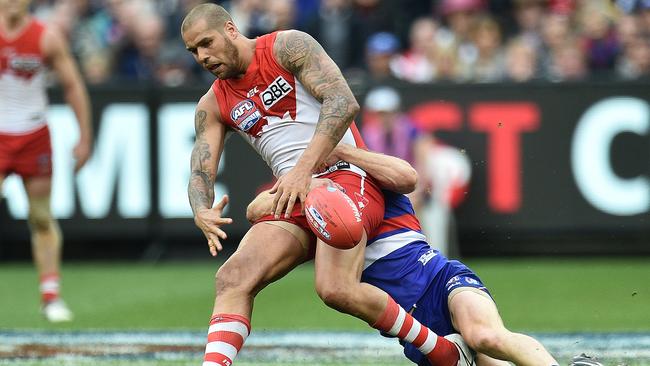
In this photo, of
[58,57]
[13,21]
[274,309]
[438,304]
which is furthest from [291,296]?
[438,304]

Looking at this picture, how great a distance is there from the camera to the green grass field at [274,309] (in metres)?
8.00

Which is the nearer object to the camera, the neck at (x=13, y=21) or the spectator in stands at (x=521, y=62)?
the neck at (x=13, y=21)

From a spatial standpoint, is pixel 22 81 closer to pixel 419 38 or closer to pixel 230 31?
pixel 230 31

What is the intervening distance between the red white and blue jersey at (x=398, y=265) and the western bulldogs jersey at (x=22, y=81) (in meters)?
4.60

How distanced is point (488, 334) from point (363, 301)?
2.07ft

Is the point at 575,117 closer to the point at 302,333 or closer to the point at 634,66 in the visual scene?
the point at 634,66

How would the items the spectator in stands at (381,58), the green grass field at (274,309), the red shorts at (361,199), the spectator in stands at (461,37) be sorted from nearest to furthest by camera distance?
the red shorts at (361,199)
the green grass field at (274,309)
the spectator in stands at (381,58)
the spectator in stands at (461,37)

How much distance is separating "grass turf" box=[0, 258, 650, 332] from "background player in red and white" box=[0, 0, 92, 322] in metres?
0.69

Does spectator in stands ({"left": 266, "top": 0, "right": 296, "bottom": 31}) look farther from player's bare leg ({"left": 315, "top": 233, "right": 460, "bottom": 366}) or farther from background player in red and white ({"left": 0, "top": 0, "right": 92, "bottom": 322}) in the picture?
player's bare leg ({"left": 315, "top": 233, "right": 460, "bottom": 366})

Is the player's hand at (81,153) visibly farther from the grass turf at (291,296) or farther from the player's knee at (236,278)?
the player's knee at (236,278)

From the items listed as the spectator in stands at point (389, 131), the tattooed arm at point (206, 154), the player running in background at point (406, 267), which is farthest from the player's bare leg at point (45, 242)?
the player running in background at point (406, 267)

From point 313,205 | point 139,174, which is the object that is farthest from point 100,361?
point 139,174

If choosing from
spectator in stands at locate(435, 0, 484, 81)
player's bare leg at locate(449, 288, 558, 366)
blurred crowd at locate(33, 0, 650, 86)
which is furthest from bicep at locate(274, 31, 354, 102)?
spectator in stands at locate(435, 0, 484, 81)

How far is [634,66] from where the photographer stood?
527 inches
